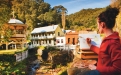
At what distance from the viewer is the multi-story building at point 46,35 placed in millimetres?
40844

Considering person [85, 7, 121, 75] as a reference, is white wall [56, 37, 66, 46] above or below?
below

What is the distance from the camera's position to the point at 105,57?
2074mm

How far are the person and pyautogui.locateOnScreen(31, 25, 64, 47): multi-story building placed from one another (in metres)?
37.1

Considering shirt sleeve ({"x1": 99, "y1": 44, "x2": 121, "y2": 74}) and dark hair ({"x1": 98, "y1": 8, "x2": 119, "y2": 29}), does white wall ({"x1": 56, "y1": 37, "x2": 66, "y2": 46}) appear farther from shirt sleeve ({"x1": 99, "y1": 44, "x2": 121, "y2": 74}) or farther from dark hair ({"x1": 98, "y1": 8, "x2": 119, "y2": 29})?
shirt sleeve ({"x1": 99, "y1": 44, "x2": 121, "y2": 74})

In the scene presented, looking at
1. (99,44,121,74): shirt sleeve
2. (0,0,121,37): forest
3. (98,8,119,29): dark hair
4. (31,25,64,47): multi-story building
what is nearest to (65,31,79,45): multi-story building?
(31,25,64,47): multi-story building

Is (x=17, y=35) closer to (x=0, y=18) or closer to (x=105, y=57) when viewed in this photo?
(x=0, y=18)

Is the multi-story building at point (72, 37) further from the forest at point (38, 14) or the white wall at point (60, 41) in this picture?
the forest at point (38, 14)

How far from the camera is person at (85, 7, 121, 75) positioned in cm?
196

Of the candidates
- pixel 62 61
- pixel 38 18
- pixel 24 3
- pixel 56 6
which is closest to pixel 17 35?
pixel 62 61

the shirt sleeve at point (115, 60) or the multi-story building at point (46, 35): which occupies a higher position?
the shirt sleeve at point (115, 60)

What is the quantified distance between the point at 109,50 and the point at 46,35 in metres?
41.1

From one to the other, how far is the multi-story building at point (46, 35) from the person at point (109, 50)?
37080 millimetres

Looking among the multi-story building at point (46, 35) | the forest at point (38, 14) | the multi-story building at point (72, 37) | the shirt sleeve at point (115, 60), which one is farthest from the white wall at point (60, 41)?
the shirt sleeve at point (115, 60)

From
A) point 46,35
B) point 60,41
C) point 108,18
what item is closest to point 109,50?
point 108,18
